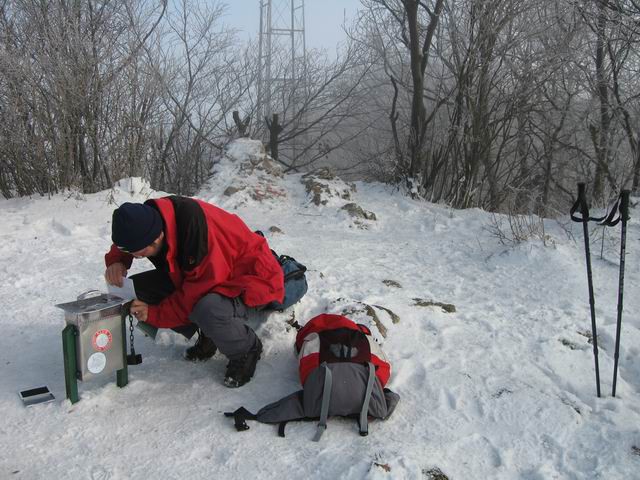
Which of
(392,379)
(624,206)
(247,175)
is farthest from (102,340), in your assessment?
(247,175)

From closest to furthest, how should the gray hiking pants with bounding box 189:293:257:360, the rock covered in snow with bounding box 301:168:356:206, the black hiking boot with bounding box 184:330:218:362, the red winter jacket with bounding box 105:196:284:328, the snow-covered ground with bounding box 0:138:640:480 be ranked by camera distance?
the snow-covered ground with bounding box 0:138:640:480, the red winter jacket with bounding box 105:196:284:328, the gray hiking pants with bounding box 189:293:257:360, the black hiking boot with bounding box 184:330:218:362, the rock covered in snow with bounding box 301:168:356:206

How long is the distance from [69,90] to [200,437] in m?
5.35

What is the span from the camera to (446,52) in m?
10.0

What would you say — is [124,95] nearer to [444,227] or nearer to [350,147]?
[444,227]

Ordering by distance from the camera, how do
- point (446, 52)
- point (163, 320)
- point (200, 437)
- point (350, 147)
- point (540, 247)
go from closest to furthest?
point (200, 437) < point (163, 320) < point (540, 247) < point (446, 52) < point (350, 147)

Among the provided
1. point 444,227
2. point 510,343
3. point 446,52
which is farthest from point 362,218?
point 446,52

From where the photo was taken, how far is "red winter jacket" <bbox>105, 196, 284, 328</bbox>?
7.97 feet

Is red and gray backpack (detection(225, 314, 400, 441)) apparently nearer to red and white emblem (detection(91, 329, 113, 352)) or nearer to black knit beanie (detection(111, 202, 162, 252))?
red and white emblem (detection(91, 329, 113, 352))

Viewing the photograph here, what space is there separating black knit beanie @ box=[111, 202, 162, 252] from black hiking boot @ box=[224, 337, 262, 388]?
0.82 metres

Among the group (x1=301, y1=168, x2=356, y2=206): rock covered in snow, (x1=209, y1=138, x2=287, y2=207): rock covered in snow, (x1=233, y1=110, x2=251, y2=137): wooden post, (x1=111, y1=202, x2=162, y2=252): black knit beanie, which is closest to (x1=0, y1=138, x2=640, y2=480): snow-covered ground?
(x1=111, y1=202, x2=162, y2=252): black knit beanie

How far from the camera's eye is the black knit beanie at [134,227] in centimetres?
227

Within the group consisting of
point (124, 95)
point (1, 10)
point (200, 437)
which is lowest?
point (200, 437)

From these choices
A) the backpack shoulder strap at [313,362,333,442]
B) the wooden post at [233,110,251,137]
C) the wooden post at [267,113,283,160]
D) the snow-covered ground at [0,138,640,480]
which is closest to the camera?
the snow-covered ground at [0,138,640,480]

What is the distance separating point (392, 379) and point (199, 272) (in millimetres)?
1190
